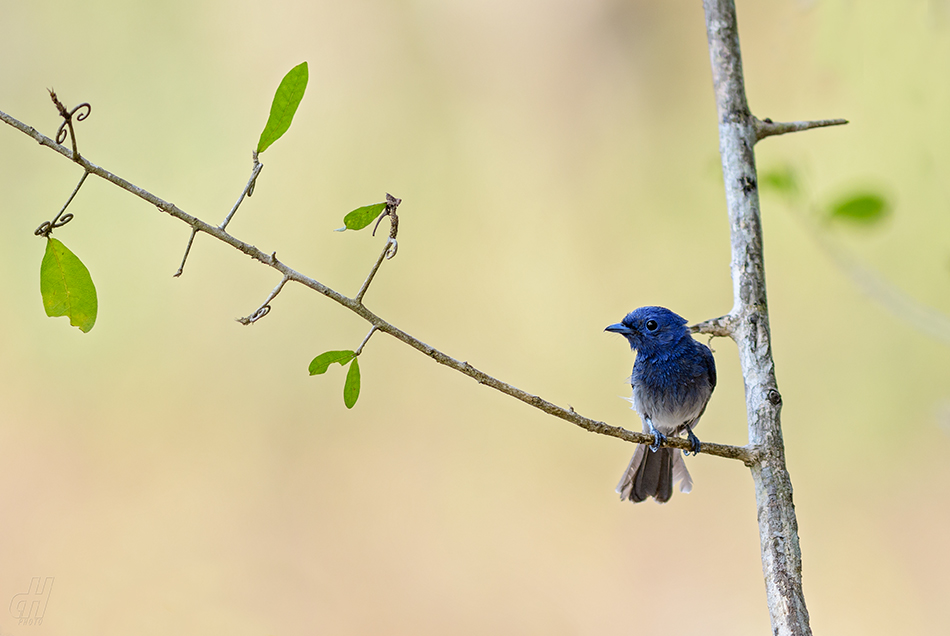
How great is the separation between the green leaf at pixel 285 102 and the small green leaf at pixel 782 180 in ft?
2.34

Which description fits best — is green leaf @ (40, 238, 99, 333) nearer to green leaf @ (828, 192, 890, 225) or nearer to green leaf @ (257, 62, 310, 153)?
green leaf @ (257, 62, 310, 153)

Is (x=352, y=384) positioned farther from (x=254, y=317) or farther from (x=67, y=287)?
(x=67, y=287)

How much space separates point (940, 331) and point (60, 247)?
4.41 feet

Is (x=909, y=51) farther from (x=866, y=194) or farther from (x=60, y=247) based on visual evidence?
(x=60, y=247)

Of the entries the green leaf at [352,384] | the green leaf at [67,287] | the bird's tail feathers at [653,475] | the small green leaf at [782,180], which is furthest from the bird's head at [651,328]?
the green leaf at [67,287]

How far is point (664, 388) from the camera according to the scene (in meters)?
1.61

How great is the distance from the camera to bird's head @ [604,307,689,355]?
60.4 inches

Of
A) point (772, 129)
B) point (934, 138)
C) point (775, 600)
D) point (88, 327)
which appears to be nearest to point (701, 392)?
point (772, 129)

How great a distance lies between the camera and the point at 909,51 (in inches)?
95.5

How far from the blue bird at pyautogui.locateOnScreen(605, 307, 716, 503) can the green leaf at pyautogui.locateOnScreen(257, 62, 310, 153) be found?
0.94 meters

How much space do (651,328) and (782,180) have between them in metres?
0.50

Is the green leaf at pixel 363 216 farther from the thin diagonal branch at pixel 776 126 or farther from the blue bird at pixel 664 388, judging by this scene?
the blue bird at pixel 664 388

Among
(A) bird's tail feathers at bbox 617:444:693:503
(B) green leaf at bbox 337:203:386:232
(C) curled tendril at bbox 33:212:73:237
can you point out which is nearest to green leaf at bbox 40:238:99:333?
(C) curled tendril at bbox 33:212:73:237

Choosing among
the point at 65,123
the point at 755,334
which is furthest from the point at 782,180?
the point at 65,123
